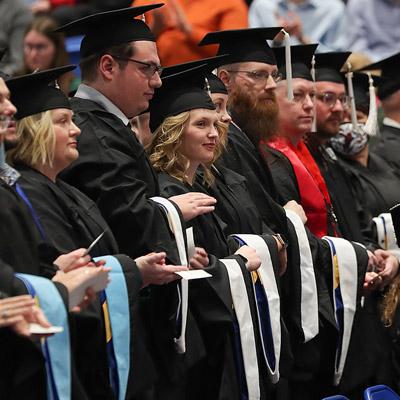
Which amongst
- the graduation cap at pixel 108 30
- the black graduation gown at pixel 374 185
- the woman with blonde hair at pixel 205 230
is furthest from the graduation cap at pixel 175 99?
the black graduation gown at pixel 374 185

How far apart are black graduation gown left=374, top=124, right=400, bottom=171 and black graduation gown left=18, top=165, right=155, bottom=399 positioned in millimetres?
4075

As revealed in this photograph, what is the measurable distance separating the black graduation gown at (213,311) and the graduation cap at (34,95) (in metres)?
0.89

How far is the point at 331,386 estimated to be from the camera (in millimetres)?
7078

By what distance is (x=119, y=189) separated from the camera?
5.37 m

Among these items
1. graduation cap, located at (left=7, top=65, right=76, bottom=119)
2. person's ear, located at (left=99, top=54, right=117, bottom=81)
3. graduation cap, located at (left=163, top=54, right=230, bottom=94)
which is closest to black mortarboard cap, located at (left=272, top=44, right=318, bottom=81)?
graduation cap, located at (left=163, top=54, right=230, bottom=94)

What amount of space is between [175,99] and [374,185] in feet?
8.52

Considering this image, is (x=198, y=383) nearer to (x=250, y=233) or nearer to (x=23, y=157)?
(x=250, y=233)

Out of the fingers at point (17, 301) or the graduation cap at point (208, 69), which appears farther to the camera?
the graduation cap at point (208, 69)

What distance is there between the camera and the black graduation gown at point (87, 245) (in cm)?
487

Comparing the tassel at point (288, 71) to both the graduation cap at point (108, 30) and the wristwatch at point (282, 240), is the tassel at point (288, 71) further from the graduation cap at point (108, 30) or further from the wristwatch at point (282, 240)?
the graduation cap at point (108, 30)

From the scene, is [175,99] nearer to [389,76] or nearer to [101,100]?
[101,100]

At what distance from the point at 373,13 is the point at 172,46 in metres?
2.62

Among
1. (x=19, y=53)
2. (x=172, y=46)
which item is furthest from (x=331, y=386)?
(x=19, y=53)

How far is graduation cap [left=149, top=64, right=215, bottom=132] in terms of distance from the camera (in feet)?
20.1
